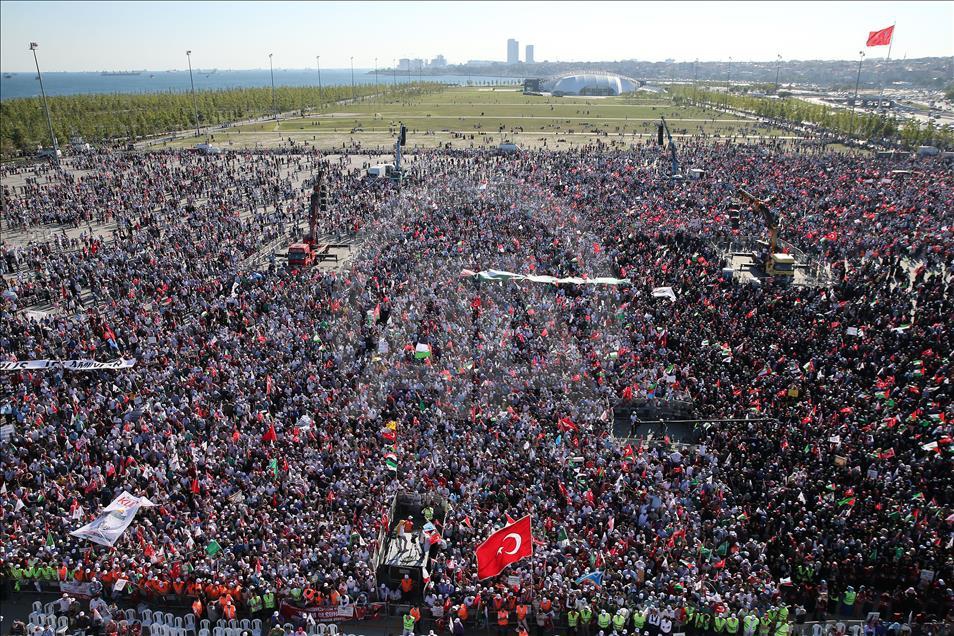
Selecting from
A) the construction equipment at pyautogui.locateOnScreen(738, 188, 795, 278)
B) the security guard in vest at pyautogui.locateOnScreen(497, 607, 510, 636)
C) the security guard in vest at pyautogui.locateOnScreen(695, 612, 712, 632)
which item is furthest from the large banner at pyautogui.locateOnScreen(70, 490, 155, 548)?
the construction equipment at pyautogui.locateOnScreen(738, 188, 795, 278)

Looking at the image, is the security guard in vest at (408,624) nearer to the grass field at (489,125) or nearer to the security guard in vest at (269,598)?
the security guard in vest at (269,598)

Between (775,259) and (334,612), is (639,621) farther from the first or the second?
(775,259)

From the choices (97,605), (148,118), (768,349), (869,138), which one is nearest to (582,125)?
(869,138)

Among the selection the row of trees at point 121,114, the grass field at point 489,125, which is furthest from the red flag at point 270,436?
the row of trees at point 121,114

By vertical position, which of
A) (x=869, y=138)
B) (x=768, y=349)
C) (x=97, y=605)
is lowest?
(x=97, y=605)

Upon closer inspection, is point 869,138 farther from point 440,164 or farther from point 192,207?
point 192,207

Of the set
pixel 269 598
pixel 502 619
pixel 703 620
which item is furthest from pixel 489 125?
pixel 703 620
